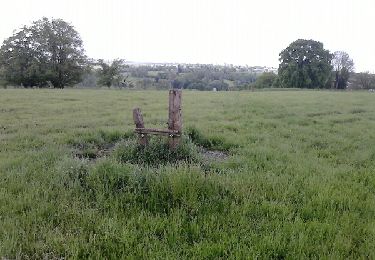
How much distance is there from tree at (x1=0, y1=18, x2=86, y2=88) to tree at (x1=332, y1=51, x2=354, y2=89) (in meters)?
59.3

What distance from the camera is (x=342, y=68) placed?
261ft

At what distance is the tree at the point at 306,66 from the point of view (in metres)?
68.4

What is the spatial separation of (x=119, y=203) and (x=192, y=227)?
131 centimetres

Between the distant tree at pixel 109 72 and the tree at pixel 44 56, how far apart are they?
10.6 meters

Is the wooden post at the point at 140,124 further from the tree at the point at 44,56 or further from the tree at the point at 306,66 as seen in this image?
the tree at the point at 306,66

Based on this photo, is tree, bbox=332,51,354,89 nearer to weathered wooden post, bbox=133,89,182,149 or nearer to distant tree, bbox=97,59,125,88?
distant tree, bbox=97,59,125,88

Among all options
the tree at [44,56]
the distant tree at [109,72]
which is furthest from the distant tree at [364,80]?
the tree at [44,56]

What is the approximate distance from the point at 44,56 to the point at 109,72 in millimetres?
14668

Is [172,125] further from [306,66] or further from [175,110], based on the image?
[306,66]

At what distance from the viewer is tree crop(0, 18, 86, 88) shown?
48.0 metres

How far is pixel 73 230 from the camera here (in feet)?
14.1

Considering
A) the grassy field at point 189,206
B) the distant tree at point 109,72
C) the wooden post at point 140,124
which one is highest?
the distant tree at point 109,72

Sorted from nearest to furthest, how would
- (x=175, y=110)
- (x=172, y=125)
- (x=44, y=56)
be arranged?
(x=175, y=110), (x=172, y=125), (x=44, y=56)

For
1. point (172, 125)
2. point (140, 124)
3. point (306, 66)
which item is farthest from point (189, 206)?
point (306, 66)
